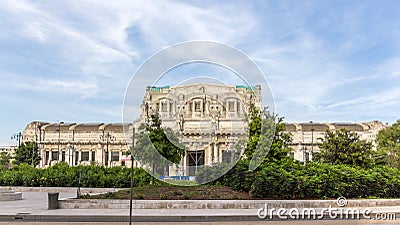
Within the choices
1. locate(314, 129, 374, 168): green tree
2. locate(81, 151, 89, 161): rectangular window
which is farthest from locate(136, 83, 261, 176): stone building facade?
locate(81, 151, 89, 161): rectangular window

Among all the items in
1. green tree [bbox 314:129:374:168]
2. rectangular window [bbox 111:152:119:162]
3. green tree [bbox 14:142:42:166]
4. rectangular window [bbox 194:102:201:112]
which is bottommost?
rectangular window [bbox 111:152:119:162]

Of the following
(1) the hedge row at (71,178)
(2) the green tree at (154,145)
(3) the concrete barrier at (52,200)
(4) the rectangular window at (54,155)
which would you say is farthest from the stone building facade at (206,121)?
(4) the rectangular window at (54,155)

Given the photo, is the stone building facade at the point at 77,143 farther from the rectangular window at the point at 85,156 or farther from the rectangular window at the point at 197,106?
the rectangular window at the point at 197,106

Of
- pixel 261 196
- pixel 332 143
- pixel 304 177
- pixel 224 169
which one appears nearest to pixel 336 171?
pixel 304 177

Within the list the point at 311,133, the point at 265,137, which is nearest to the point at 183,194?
the point at 265,137

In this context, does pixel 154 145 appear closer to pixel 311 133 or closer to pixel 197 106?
pixel 197 106

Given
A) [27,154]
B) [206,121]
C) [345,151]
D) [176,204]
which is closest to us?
[176,204]

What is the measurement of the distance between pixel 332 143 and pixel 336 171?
10171mm

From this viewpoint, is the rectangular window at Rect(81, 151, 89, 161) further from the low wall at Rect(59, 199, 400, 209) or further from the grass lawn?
the low wall at Rect(59, 199, 400, 209)

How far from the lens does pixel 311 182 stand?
18484mm

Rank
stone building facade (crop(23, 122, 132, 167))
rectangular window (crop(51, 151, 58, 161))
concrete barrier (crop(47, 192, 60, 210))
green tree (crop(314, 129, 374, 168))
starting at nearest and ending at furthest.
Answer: concrete barrier (crop(47, 192, 60, 210)) → green tree (crop(314, 129, 374, 168)) → stone building facade (crop(23, 122, 132, 167)) → rectangular window (crop(51, 151, 58, 161))

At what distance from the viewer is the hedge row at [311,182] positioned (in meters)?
18.3

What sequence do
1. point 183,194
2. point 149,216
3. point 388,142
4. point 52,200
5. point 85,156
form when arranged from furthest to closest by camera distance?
1. point 85,156
2. point 388,142
3. point 183,194
4. point 52,200
5. point 149,216

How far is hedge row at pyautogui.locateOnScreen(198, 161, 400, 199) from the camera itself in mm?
18297
